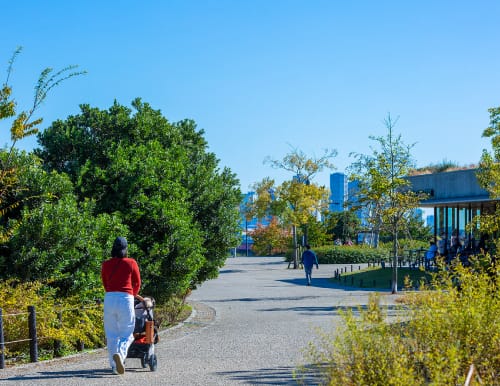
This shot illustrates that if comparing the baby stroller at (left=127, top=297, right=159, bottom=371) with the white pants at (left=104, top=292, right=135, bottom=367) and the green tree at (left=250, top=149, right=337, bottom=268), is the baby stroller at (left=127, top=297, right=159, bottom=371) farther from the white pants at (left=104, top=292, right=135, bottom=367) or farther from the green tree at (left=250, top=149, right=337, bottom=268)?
the green tree at (left=250, top=149, right=337, bottom=268)

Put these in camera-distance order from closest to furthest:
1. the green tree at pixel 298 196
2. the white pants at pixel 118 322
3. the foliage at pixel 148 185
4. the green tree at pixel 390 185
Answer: the white pants at pixel 118 322
the foliage at pixel 148 185
the green tree at pixel 390 185
the green tree at pixel 298 196

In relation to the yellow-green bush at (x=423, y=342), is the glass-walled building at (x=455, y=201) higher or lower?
higher

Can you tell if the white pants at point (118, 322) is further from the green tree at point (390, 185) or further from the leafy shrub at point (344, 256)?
the leafy shrub at point (344, 256)

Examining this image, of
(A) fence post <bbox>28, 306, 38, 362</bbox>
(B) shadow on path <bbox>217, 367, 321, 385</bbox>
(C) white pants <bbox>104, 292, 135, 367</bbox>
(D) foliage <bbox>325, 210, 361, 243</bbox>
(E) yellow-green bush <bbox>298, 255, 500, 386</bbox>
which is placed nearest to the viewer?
(E) yellow-green bush <bbox>298, 255, 500, 386</bbox>

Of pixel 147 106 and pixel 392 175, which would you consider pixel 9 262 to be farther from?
pixel 392 175

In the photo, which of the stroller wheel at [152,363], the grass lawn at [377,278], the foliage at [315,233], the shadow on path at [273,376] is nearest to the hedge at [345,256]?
the foliage at [315,233]

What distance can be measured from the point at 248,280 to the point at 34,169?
69.9 feet

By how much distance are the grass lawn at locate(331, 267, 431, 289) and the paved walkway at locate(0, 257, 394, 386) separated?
23.3ft

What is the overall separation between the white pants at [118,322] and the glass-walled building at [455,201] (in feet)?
70.8

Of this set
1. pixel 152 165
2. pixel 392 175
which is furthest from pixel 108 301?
pixel 392 175

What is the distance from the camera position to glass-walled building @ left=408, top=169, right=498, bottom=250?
3039 cm

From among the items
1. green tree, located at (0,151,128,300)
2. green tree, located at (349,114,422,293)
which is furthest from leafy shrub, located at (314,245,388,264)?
green tree, located at (0,151,128,300)

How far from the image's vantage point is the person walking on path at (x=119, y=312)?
28.2ft

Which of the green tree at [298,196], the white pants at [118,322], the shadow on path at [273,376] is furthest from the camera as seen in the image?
the green tree at [298,196]
